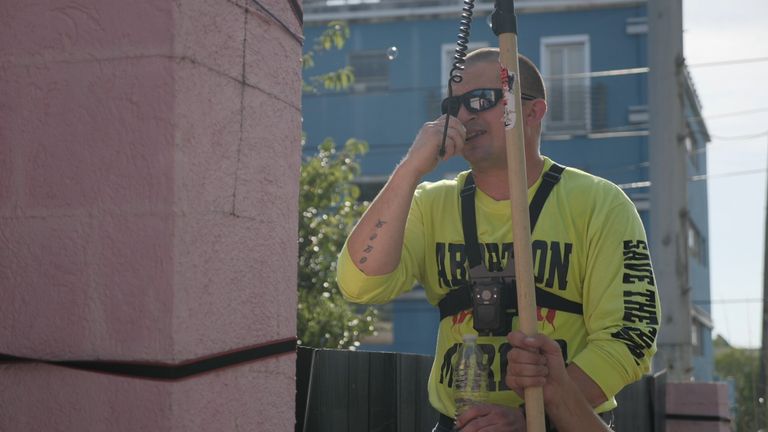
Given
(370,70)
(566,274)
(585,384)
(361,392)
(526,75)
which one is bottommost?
(361,392)

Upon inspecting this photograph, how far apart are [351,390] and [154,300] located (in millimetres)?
1827

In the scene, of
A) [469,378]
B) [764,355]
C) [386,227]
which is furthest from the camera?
[764,355]

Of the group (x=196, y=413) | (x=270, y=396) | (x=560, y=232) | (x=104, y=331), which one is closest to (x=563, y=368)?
(x=560, y=232)

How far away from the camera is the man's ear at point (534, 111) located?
11.8 ft

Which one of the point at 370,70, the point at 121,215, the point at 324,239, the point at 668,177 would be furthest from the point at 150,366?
the point at 370,70

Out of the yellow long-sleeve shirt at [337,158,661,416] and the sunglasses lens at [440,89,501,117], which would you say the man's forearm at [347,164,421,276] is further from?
the sunglasses lens at [440,89,501,117]

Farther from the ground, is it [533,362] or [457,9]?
[457,9]

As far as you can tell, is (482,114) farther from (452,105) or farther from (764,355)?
(764,355)

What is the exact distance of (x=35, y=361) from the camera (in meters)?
2.48

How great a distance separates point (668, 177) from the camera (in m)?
11.5

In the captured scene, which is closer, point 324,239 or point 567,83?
point 324,239

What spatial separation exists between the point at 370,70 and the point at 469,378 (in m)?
24.2

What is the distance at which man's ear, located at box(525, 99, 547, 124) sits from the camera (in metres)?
3.59

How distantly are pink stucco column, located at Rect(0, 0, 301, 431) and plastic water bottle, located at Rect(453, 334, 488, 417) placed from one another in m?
0.67
